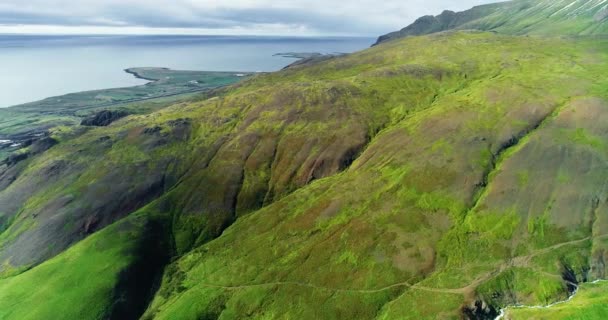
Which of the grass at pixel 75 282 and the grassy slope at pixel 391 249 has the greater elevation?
the grassy slope at pixel 391 249

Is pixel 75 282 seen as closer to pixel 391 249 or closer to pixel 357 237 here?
pixel 357 237

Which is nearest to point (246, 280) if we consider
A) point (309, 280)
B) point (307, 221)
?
point (309, 280)

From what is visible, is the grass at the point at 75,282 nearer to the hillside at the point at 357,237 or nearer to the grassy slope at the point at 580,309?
the hillside at the point at 357,237

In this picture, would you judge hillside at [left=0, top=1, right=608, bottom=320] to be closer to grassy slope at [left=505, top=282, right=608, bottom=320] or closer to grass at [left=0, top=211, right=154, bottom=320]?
grass at [left=0, top=211, right=154, bottom=320]

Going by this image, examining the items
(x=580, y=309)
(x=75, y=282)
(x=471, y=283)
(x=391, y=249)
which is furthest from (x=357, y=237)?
(x=75, y=282)

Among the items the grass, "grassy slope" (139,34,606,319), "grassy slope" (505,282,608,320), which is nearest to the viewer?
"grassy slope" (505,282,608,320)

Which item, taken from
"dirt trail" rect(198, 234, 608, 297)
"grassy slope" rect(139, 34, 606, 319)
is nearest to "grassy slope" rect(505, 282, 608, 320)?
"grassy slope" rect(139, 34, 606, 319)

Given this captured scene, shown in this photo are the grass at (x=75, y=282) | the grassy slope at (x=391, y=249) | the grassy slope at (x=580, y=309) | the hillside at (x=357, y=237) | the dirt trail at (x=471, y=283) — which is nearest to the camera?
the grassy slope at (x=580, y=309)

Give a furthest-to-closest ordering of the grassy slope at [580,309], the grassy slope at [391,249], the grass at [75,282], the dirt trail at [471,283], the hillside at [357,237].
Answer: the grass at [75,282]
the hillside at [357,237]
the grassy slope at [391,249]
the dirt trail at [471,283]
the grassy slope at [580,309]

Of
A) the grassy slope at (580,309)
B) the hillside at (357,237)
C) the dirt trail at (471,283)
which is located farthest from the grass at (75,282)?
the grassy slope at (580,309)

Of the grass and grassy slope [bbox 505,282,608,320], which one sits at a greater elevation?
grassy slope [bbox 505,282,608,320]

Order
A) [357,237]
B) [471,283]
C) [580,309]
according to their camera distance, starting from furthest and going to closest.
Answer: [357,237]
[471,283]
[580,309]

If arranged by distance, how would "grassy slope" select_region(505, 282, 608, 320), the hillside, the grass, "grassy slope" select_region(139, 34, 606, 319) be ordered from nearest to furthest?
"grassy slope" select_region(505, 282, 608, 320) < "grassy slope" select_region(139, 34, 606, 319) < the hillside < the grass
